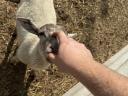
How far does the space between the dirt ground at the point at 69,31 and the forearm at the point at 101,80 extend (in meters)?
2.21

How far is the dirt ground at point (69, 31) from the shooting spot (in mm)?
4543

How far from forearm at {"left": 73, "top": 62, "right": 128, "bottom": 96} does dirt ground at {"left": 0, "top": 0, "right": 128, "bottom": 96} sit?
221 centimetres

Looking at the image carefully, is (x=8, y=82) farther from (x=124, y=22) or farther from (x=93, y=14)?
(x=124, y=22)

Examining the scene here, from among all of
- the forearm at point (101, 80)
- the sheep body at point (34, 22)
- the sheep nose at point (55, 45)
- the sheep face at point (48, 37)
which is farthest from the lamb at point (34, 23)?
the forearm at point (101, 80)

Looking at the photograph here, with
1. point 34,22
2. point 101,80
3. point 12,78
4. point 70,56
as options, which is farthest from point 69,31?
point 101,80

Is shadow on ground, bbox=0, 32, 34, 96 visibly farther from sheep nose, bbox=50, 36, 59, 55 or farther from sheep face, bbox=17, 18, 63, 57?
sheep nose, bbox=50, 36, 59, 55

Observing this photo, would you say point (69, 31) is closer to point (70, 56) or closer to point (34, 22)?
point (34, 22)

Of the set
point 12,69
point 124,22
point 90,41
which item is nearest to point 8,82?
point 12,69

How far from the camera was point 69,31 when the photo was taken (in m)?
5.14

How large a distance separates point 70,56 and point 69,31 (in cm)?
268

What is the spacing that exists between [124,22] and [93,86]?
355cm

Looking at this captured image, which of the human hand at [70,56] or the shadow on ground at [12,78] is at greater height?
the human hand at [70,56]

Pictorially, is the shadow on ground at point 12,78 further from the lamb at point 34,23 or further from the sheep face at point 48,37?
the sheep face at point 48,37

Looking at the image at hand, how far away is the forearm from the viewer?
7.55 feet
